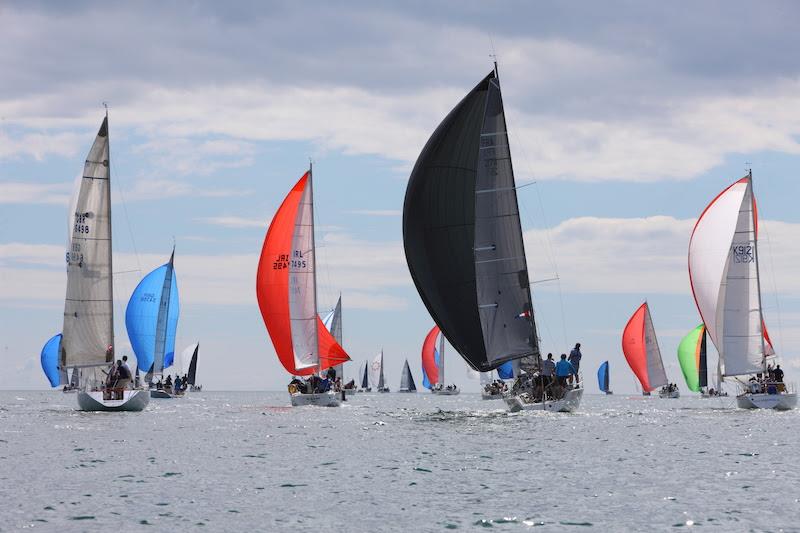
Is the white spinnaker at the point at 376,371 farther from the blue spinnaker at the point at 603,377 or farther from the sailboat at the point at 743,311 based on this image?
the sailboat at the point at 743,311

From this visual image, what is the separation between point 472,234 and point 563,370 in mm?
6244

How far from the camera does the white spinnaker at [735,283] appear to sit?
169ft

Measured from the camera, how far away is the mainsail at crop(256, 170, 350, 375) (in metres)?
53.2

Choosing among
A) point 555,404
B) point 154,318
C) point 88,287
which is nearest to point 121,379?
point 88,287

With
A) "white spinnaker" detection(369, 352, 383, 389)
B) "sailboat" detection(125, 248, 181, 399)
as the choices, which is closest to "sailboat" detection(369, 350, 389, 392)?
"white spinnaker" detection(369, 352, 383, 389)

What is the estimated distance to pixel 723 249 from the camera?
176 feet

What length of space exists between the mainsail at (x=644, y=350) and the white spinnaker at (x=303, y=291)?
52.3 m

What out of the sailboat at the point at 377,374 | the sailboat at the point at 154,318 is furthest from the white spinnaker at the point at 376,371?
the sailboat at the point at 154,318

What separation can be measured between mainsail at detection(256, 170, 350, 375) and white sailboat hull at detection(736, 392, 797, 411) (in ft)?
60.3

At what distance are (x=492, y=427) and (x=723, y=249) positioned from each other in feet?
65.4

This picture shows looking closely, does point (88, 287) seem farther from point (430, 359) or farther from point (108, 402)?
point (430, 359)

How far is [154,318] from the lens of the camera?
260ft

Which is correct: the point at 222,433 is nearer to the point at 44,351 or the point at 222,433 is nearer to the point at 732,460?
the point at 732,460

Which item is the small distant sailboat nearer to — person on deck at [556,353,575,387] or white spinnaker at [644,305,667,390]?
white spinnaker at [644,305,667,390]
